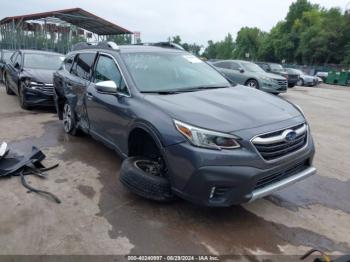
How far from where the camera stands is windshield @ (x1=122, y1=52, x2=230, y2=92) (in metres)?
4.19

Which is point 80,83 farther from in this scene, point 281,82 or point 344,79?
point 344,79

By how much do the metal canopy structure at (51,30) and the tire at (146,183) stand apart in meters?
21.9

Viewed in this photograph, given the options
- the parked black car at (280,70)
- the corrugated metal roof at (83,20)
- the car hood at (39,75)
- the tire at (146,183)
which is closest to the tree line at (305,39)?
the corrugated metal roof at (83,20)

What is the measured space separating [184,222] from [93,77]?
276cm

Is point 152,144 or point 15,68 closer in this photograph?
point 152,144

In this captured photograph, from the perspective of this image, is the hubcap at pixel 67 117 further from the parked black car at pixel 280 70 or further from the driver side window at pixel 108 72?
the parked black car at pixel 280 70

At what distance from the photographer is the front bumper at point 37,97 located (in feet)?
28.3

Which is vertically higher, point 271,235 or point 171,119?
point 171,119

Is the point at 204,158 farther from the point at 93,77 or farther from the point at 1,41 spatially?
the point at 1,41

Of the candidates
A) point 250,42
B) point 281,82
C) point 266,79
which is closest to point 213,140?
point 266,79

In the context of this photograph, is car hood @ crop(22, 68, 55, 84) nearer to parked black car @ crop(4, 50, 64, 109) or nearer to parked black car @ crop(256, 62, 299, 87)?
Answer: parked black car @ crop(4, 50, 64, 109)

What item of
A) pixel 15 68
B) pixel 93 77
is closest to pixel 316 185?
pixel 93 77

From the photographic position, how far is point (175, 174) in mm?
3264

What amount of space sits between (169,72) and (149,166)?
4.42 ft
